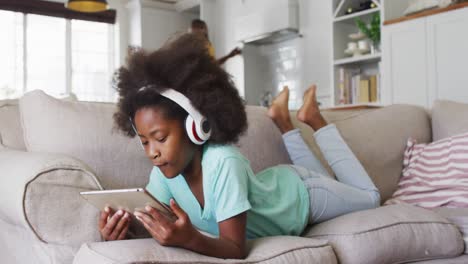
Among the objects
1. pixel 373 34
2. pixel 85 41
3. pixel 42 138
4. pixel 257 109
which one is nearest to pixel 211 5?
pixel 85 41

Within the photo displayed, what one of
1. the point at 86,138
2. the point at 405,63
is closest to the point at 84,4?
the point at 405,63

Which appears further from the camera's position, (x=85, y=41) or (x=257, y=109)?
(x=85, y=41)

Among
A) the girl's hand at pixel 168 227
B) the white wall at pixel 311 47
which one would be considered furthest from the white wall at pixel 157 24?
the girl's hand at pixel 168 227

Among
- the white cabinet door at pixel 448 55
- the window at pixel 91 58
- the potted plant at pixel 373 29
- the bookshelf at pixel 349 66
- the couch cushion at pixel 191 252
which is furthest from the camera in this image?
the window at pixel 91 58

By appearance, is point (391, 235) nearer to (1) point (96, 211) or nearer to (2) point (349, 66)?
(1) point (96, 211)

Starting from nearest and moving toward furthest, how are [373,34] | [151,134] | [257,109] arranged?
[151,134] → [257,109] → [373,34]

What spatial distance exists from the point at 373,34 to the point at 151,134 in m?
3.40

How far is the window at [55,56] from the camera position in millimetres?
5941

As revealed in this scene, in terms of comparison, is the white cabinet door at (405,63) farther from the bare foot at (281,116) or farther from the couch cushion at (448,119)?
the bare foot at (281,116)

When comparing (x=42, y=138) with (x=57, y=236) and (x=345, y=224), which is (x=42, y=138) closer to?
(x=57, y=236)

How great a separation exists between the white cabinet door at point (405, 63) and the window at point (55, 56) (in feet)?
11.0

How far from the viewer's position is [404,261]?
1.42 m

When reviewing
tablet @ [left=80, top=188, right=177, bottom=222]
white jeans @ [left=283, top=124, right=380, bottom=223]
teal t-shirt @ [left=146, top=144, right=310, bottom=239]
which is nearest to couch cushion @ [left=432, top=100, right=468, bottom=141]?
white jeans @ [left=283, top=124, right=380, bottom=223]

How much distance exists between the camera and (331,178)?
1804mm
